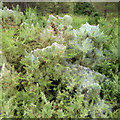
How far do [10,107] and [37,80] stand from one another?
418 millimetres

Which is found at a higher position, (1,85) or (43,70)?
(43,70)

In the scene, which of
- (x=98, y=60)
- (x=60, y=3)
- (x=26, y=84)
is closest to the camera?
(x=26, y=84)

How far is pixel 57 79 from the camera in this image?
5.22 ft

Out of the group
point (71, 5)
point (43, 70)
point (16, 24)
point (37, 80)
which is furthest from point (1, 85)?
point (71, 5)

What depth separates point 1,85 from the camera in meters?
1.52

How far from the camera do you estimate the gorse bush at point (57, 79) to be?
140 cm

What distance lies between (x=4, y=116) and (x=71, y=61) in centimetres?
112

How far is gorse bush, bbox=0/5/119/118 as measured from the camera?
4.59 feet

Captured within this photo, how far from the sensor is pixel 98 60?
1.91m

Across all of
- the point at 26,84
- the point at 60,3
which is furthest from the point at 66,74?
the point at 60,3

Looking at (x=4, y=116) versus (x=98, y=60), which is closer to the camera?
(x=4, y=116)

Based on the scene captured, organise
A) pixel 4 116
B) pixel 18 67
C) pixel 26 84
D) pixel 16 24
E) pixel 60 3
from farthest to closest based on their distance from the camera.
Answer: pixel 60 3 → pixel 16 24 → pixel 18 67 → pixel 26 84 → pixel 4 116

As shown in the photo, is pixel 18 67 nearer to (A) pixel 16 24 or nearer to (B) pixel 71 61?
(B) pixel 71 61

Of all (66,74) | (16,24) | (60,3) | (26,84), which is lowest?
(26,84)
